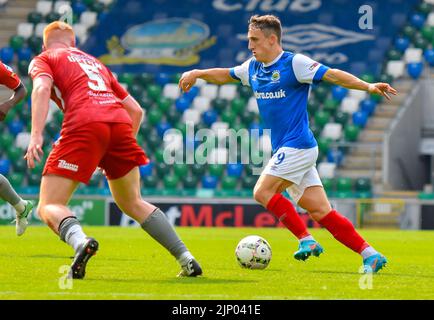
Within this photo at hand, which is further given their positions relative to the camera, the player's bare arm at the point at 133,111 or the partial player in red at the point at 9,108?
the partial player in red at the point at 9,108

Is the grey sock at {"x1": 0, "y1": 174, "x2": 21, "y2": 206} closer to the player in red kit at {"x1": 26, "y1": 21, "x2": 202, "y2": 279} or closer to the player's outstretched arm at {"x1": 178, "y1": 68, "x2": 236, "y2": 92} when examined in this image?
the player's outstretched arm at {"x1": 178, "y1": 68, "x2": 236, "y2": 92}

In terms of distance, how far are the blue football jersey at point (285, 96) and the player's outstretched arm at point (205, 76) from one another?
32 cm

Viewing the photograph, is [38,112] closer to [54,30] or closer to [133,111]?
[54,30]

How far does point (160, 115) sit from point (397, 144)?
560 cm

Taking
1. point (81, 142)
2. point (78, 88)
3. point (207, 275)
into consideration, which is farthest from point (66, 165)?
point (207, 275)

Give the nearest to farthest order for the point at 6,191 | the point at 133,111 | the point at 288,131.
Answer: the point at 133,111 → the point at 288,131 → the point at 6,191

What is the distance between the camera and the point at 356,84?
880cm

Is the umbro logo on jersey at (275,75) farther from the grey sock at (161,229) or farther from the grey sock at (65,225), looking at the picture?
the grey sock at (65,225)

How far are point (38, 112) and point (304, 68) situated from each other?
2.63m

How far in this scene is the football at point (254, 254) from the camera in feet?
31.1

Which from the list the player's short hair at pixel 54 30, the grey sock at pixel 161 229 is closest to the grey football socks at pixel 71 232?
the grey sock at pixel 161 229

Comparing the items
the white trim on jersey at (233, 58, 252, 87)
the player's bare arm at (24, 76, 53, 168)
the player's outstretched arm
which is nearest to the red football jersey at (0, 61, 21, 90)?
the player's outstretched arm

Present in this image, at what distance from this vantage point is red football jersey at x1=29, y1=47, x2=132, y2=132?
7.90m
